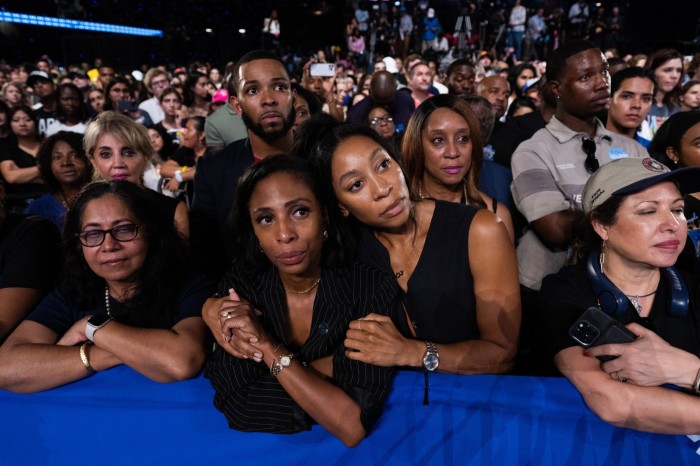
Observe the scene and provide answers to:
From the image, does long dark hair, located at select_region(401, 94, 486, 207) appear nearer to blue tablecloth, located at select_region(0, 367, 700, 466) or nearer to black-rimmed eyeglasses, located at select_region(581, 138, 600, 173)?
black-rimmed eyeglasses, located at select_region(581, 138, 600, 173)

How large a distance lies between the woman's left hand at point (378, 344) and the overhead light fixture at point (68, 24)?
17192 mm

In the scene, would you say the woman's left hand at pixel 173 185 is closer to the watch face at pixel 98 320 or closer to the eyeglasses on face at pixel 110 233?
the eyeglasses on face at pixel 110 233

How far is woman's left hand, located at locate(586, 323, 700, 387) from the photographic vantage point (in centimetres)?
137

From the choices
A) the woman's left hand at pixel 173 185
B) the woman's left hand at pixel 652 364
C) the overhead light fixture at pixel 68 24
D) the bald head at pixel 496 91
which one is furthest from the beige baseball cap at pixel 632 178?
the overhead light fixture at pixel 68 24

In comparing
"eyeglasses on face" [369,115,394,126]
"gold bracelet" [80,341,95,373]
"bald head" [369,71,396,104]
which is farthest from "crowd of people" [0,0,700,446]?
"bald head" [369,71,396,104]

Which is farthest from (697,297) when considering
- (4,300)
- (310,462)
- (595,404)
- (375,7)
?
(375,7)

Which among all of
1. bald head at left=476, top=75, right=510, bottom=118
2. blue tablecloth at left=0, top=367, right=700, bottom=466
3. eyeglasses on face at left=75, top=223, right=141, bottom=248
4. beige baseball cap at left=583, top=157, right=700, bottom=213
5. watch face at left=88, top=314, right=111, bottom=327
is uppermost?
bald head at left=476, top=75, right=510, bottom=118

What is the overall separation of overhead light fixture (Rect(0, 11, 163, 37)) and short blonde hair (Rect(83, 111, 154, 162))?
1499 cm

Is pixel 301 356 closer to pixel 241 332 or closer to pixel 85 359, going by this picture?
pixel 241 332

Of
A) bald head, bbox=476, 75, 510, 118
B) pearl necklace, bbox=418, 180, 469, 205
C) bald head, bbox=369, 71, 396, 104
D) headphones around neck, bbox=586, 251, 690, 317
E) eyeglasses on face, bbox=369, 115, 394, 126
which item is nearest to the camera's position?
headphones around neck, bbox=586, 251, 690, 317

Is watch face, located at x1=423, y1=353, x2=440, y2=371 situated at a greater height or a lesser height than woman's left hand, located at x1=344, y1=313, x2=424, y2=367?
lesser

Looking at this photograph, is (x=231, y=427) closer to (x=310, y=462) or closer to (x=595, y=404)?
(x=310, y=462)

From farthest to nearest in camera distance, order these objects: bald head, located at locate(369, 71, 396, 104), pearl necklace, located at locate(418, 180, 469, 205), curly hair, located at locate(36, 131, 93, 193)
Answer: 1. bald head, located at locate(369, 71, 396, 104)
2. curly hair, located at locate(36, 131, 93, 193)
3. pearl necklace, located at locate(418, 180, 469, 205)

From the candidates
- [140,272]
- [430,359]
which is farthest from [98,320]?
[430,359]
